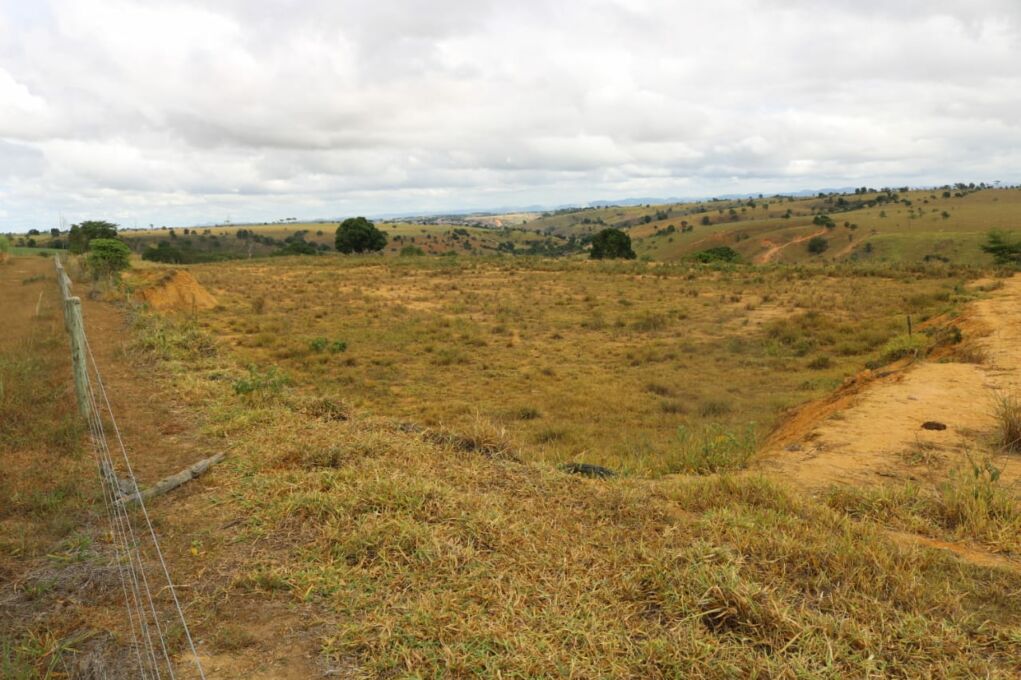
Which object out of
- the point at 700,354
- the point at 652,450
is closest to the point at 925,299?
the point at 700,354

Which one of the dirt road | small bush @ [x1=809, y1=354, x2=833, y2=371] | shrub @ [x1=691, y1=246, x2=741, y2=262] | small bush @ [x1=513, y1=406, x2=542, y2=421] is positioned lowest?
small bush @ [x1=809, y1=354, x2=833, y2=371]

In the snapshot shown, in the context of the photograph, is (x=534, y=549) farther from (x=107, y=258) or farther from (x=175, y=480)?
(x=107, y=258)

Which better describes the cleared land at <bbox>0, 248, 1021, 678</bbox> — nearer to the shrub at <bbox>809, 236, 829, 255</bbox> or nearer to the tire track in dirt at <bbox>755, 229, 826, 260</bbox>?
the tire track in dirt at <bbox>755, 229, 826, 260</bbox>

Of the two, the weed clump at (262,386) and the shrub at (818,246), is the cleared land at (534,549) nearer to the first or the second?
the weed clump at (262,386)

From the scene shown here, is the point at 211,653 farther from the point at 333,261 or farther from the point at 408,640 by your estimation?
the point at 333,261

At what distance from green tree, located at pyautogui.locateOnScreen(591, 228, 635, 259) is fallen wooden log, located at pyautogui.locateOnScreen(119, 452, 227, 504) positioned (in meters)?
49.5

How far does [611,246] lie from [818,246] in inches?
984

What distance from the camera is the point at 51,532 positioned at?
14.1ft

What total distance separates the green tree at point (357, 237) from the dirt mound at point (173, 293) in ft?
135

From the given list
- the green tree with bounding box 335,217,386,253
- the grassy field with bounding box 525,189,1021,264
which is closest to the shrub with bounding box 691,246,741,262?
the grassy field with bounding box 525,189,1021,264

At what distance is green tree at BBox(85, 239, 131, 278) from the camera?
23.4 metres

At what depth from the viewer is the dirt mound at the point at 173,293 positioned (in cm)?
1919

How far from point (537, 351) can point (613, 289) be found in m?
12.9

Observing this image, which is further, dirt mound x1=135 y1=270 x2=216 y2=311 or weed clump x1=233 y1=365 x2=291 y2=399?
dirt mound x1=135 y1=270 x2=216 y2=311
